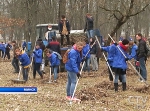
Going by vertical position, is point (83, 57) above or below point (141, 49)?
below

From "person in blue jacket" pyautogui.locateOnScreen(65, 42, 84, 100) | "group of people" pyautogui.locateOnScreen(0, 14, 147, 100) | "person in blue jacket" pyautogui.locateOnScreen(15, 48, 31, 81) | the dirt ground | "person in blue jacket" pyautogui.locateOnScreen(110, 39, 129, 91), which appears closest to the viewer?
the dirt ground

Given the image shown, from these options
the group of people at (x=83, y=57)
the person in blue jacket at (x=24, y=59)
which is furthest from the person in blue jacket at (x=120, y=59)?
the person in blue jacket at (x=24, y=59)

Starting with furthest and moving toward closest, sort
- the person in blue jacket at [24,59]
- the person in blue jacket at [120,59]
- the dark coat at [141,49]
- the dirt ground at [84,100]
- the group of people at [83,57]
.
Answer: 1. the person in blue jacket at [24,59]
2. the dark coat at [141,49]
3. the person in blue jacket at [120,59]
4. the group of people at [83,57]
5. the dirt ground at [84,100]

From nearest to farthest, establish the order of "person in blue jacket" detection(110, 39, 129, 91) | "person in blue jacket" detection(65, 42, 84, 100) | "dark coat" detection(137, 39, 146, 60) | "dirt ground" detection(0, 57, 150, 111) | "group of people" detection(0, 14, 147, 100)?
"dirt ground" detection(0, 57, 150, 111) → "person in blue jacket" detection(65, 42, 84, 100) → "group of people" detection(0, 14, 147, 100) → "person in blue jacket" detection(110, 39, 129, 91) → "dark coat" detection(137, 39, 146, 60)

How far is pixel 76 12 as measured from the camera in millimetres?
44375

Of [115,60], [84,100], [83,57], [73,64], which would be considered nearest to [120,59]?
[115,60]

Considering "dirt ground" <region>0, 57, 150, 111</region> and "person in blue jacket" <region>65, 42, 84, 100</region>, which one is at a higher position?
"person in blue jacket" <region>65, 42, 84, 100</region>

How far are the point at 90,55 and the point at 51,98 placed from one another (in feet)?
27.1

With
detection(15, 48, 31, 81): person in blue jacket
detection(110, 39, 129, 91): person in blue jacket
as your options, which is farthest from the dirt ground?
detection(15, 48, 31, 81): person in blue jacket

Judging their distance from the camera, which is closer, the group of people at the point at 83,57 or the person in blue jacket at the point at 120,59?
the group of people at the point at 83,57

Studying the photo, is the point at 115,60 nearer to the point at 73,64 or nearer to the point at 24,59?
the point at 73,64

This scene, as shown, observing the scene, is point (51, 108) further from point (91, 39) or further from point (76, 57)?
point (91, 39)

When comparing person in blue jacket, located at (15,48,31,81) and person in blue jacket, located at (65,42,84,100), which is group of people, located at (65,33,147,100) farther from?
person in blue jacket, located at (15,48,31,81)

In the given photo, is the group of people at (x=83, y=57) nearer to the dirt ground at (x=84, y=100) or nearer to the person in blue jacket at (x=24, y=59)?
the person in blue jacket at (x=24, y=59)
